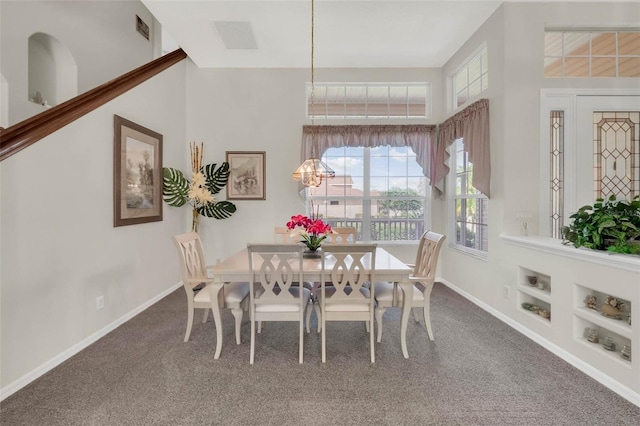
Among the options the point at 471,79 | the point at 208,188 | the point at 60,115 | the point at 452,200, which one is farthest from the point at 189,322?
the point at 471,79

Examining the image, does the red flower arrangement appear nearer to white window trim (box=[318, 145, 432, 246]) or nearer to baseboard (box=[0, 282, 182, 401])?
white window trim (box=[318, 145, 432, 246])

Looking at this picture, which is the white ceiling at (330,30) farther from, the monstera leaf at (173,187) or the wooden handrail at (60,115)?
the monstera leaf at (173,187)

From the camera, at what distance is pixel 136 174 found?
3230 mm

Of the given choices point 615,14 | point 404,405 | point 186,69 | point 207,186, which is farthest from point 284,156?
point 615,14

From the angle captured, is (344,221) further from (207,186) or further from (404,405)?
(404,405)

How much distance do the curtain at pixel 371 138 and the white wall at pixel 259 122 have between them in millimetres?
230

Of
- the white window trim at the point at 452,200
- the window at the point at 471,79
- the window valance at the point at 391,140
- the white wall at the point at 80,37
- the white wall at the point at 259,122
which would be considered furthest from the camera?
the white wall at the point at 259,122

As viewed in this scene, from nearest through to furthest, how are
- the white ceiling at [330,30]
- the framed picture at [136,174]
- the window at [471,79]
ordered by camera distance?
1. the framed picture at [136,174]
2. the white ceiling at [330,30]
3. the window at [471,79]

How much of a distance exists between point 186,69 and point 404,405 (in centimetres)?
498

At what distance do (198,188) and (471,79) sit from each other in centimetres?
390

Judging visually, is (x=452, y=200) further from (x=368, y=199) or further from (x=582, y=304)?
(x=582, y=304)

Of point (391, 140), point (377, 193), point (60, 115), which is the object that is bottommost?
point (377, 193)

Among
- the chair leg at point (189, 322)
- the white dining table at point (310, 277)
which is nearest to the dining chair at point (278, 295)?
the white dining table at point (310, 277)

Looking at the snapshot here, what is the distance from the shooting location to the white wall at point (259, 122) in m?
4.41
